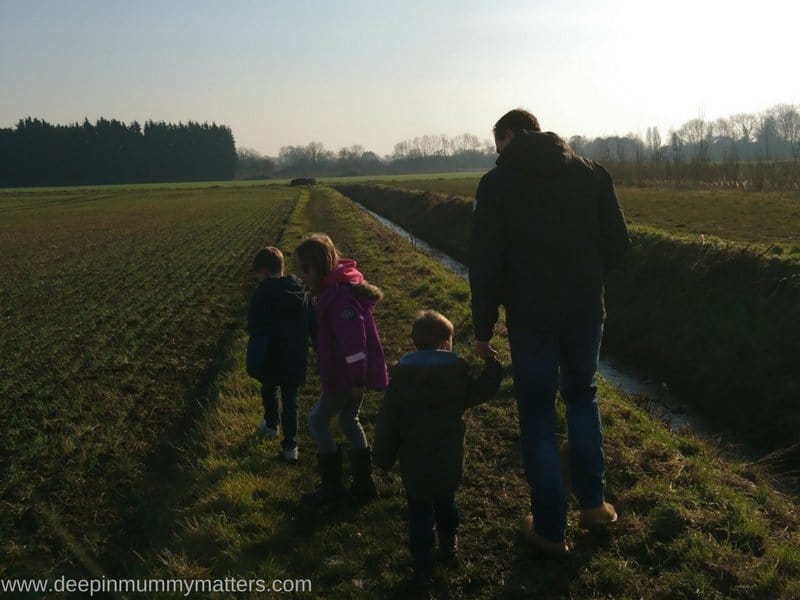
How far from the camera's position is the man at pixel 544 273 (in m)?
3.33

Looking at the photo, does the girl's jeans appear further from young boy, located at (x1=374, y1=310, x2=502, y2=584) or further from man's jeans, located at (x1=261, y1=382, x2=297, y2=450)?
young boy, located at (x1=374, y1=310, x2=502, y2=584)

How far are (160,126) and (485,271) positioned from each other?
139 metres

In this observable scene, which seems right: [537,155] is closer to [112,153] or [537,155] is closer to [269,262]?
[269,262]

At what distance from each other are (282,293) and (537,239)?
96.5 inches

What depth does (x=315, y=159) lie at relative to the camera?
161 meters

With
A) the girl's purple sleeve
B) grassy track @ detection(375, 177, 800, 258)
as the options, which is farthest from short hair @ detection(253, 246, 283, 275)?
grassy track @ detection(375, 177, 800, 258)

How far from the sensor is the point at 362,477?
15.3 feet

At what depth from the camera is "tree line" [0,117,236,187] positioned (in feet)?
375

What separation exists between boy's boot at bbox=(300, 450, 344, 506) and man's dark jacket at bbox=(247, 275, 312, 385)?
34.5 inches

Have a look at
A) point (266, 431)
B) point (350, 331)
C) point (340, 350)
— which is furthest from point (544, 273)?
point (266, 431)

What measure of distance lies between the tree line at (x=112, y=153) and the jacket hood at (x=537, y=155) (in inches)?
5123

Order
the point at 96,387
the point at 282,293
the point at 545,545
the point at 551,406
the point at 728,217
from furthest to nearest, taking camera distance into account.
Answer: the point at 728,217
the point at 96,387
the point at 282,293
the point at 545,545
the point at 551,406

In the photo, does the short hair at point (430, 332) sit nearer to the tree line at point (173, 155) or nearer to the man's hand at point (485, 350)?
the man's hand at point (485, 350)

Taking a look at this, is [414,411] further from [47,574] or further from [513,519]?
[47,574]
